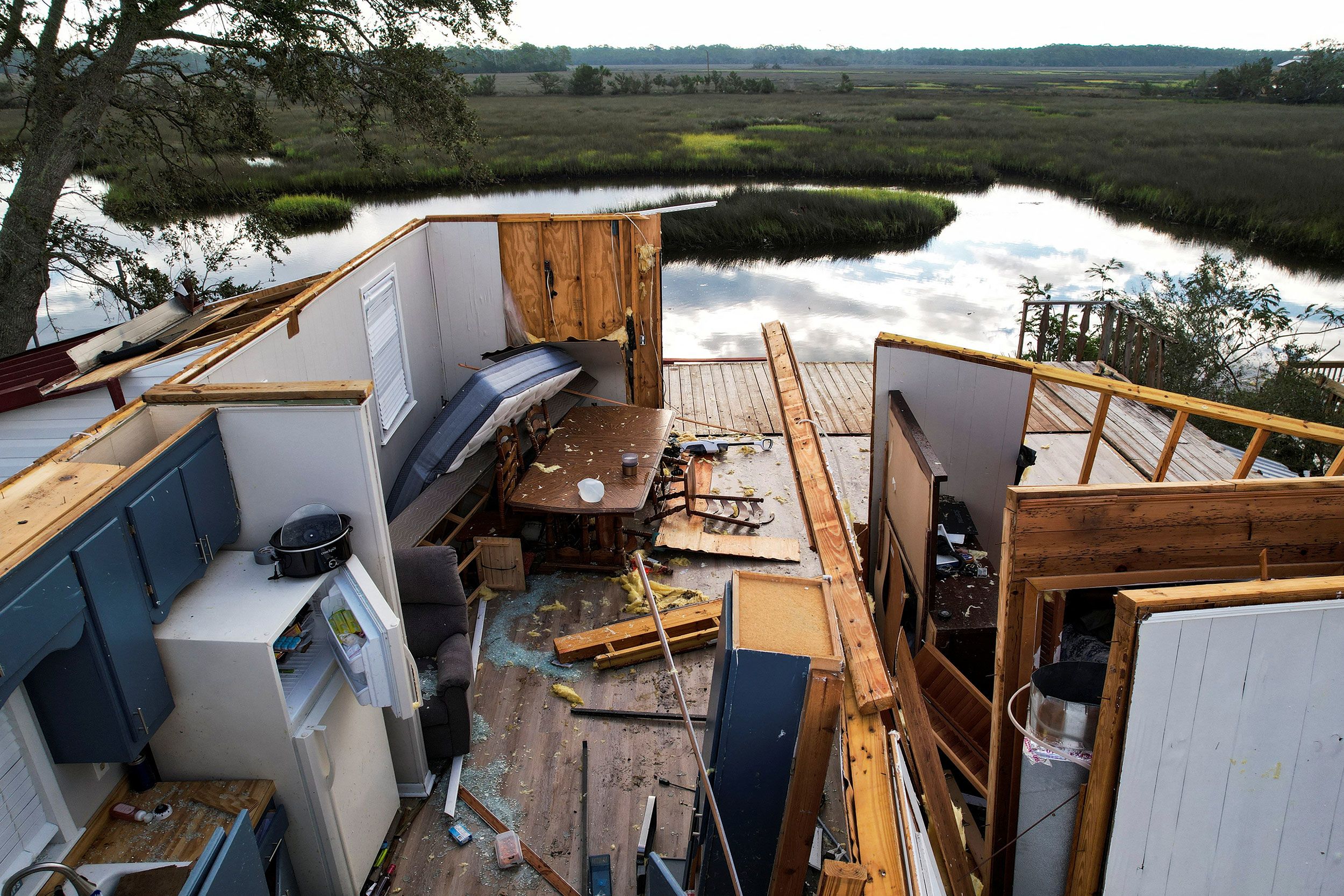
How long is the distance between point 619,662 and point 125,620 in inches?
122

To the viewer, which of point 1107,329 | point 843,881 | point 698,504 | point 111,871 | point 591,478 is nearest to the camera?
point 843,881

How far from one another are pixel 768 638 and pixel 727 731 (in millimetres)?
328

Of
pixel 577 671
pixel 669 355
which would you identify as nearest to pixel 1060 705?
pixel 577 671

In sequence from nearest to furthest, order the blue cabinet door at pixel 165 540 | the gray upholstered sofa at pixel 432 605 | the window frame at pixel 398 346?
the blue cabinet door at pixel 165 540, the gray upholstered sofa at pixel 432 605, the window frame at pixel 398 346

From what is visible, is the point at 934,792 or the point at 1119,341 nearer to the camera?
the point at 934,792

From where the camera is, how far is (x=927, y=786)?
3.61m

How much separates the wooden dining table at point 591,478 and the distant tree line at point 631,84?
64272mm

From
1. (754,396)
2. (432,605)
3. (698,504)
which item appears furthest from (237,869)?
(754,396)

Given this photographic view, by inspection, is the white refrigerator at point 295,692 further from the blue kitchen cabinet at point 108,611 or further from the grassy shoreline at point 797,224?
the grassy shoreline at point 797,224

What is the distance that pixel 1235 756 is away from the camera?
2.47 meters

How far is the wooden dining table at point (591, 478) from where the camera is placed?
609 centimetres

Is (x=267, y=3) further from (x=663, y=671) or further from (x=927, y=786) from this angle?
(x=927, y=786)

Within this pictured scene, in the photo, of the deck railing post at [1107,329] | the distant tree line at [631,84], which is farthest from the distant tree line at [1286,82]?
the deck railing post at [1107,329]

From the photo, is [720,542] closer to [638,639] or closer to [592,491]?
[592,491]
